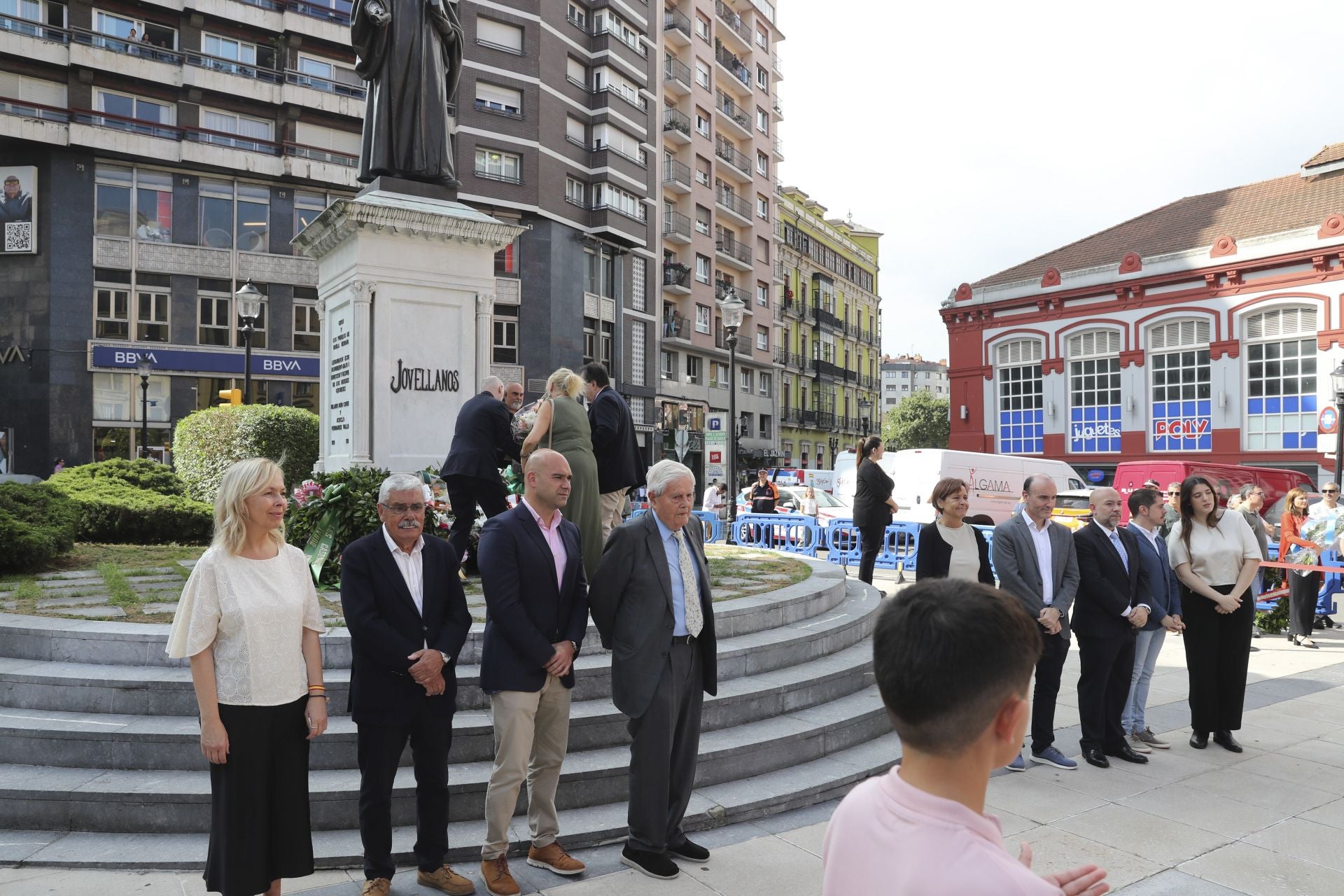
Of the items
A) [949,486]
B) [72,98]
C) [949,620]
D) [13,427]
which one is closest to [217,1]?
[72,98]

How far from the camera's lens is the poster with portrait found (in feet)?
97.8

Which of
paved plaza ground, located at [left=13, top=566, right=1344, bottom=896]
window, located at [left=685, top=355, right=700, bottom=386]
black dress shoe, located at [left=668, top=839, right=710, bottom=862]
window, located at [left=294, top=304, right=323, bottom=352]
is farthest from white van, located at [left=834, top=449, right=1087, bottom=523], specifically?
window, located at [left=685, top=355, right=700, bottom=386]

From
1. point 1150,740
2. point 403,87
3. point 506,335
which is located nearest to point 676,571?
point 1150,740

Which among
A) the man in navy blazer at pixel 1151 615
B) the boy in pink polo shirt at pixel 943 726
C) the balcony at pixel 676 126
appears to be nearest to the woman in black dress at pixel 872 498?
the man in navy blazer at pixel 1151 615

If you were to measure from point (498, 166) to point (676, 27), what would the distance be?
16230 mm

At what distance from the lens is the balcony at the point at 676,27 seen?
47156mm

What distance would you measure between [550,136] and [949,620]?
39.9 metres

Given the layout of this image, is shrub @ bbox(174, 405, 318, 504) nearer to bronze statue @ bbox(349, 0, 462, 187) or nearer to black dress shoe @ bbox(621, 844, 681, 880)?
bronze statue @ bbox(349, 0, 462, 187)

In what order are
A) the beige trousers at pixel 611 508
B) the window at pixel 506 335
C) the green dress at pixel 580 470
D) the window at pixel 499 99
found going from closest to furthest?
1. the green dress at pixel 580 470
2. the beige trousers at pixel 611 508
3. the window at pixel 499 99
4. the window at pixel 506 335

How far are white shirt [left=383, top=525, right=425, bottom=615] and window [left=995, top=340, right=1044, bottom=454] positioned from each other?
1535 inches

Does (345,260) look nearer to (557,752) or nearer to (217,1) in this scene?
(557,752)

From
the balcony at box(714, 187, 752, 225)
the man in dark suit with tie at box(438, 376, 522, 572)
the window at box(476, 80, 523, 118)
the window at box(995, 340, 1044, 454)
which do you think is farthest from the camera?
the balcony at box(714, 187, 752, 225)

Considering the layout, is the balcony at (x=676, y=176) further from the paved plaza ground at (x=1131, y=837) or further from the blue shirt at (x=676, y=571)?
the blue shirt at (x=676, y=571)

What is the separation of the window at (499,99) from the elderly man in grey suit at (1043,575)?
34.7 m
